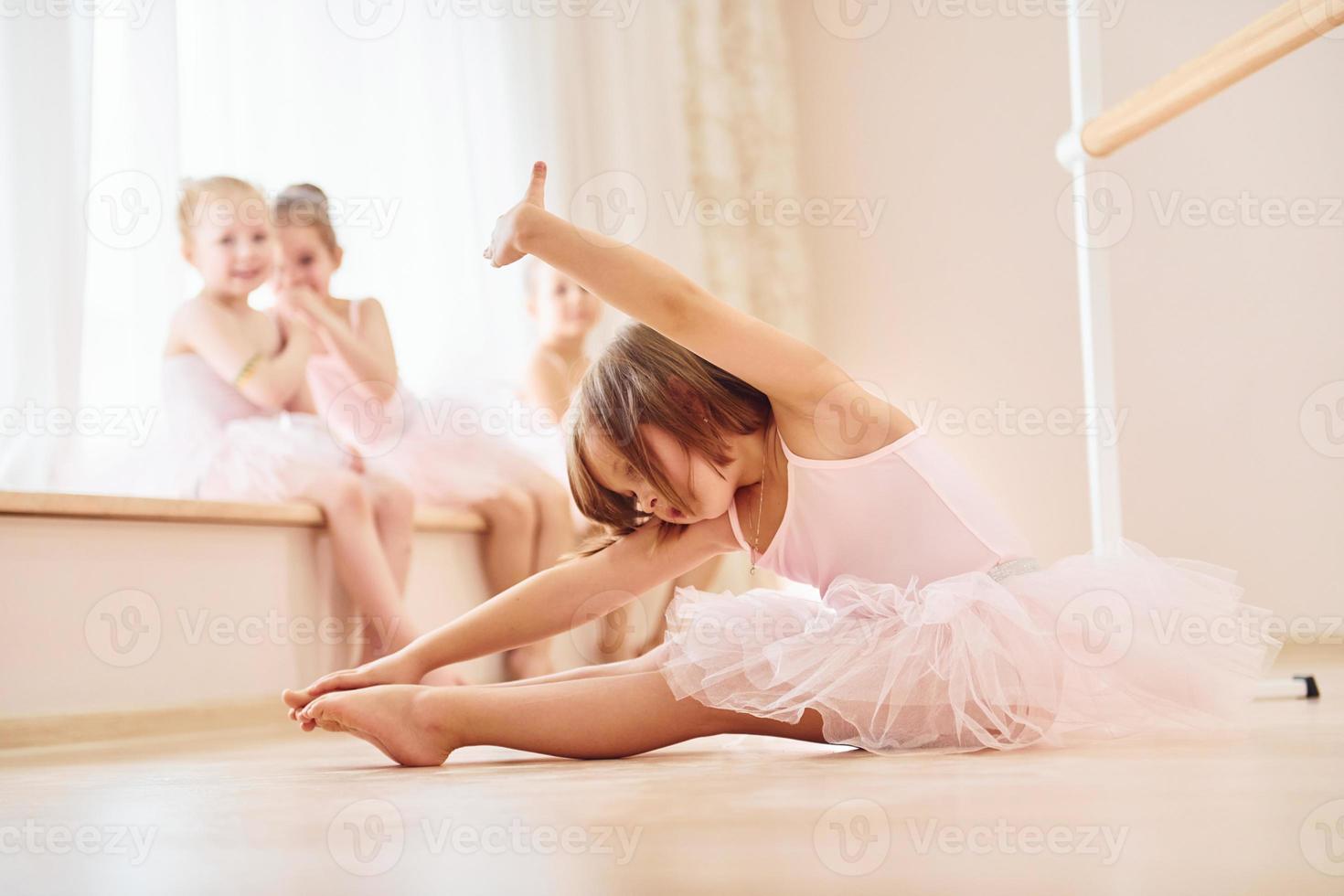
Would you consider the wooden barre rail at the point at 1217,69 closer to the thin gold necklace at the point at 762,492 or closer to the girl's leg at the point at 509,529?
the thin gold necklace at the point at 762,492

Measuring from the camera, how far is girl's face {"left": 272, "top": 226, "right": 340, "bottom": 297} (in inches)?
81.4

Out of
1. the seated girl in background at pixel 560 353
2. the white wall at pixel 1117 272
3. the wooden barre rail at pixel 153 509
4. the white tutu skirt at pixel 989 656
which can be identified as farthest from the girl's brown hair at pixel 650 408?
the white wall at pixel 1117 272

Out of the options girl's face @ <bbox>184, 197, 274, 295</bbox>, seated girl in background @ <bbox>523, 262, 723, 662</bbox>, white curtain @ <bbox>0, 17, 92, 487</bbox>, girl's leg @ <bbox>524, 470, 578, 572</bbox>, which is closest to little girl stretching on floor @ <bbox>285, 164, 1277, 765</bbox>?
white curtain @ <bbox>0, 17, 92, 487</bbox>

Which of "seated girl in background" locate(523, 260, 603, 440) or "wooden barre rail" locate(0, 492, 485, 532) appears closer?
"wooden barre rail" locate(0, 492, 485, 532)

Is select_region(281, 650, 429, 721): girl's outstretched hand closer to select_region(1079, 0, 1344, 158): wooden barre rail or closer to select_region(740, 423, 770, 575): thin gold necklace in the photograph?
select_region(740, 423, 770, 575): thin gold necklace

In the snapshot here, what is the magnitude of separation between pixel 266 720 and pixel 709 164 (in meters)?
1.85

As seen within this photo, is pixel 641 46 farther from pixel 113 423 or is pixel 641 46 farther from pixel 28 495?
pixel 28 495

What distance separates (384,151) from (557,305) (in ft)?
1.53

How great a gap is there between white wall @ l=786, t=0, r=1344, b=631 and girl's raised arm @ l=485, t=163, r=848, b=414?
198 centimetres

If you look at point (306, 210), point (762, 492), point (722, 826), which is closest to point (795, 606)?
point (762, 492)

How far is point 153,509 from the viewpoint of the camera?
1632 millimetres

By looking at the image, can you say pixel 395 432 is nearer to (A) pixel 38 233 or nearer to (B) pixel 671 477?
(A) pixel 38 233

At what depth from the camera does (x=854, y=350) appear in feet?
11.2

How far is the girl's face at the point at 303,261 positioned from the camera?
81.4 inches
